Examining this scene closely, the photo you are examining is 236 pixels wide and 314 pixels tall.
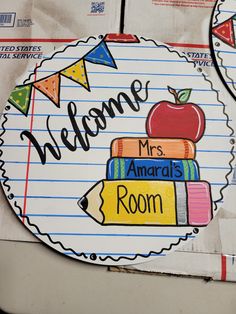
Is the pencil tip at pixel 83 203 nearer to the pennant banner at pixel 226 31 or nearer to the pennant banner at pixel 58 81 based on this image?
the pennant banner at pixel 58 81

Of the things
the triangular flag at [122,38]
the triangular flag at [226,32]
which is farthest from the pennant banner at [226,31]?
the triangular flag at [122,38]

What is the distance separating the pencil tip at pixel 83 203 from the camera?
14.9 inches

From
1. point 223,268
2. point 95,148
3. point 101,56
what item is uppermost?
point 101,56

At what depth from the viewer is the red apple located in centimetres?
41

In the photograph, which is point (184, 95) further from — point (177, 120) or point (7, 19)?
point (7, 19)

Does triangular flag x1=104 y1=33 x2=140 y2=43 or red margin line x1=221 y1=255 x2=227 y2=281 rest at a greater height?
triangular flag x1=104 y1=33 x2=140 y2=43

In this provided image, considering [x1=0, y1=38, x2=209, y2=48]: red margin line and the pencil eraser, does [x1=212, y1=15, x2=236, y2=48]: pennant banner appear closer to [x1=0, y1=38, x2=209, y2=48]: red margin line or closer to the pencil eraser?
[x1=0, y1=38, x2=209, y2=48]: red margin line

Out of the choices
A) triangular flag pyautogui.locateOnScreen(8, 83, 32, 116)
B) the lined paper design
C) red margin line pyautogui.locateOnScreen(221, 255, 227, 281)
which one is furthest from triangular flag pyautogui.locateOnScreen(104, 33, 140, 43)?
red margin line pyautogui.locateOnScreen(221, 255, 227, 281)

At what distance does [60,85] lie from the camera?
42 cm

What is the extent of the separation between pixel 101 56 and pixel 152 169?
152 mm

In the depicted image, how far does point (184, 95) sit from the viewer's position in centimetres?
42

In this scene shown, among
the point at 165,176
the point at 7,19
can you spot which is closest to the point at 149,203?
the point at 165,176

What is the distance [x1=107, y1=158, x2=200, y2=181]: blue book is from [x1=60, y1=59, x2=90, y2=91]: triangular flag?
0.10 m

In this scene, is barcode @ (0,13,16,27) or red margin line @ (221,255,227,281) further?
barcode @ (0,13,16,27)
